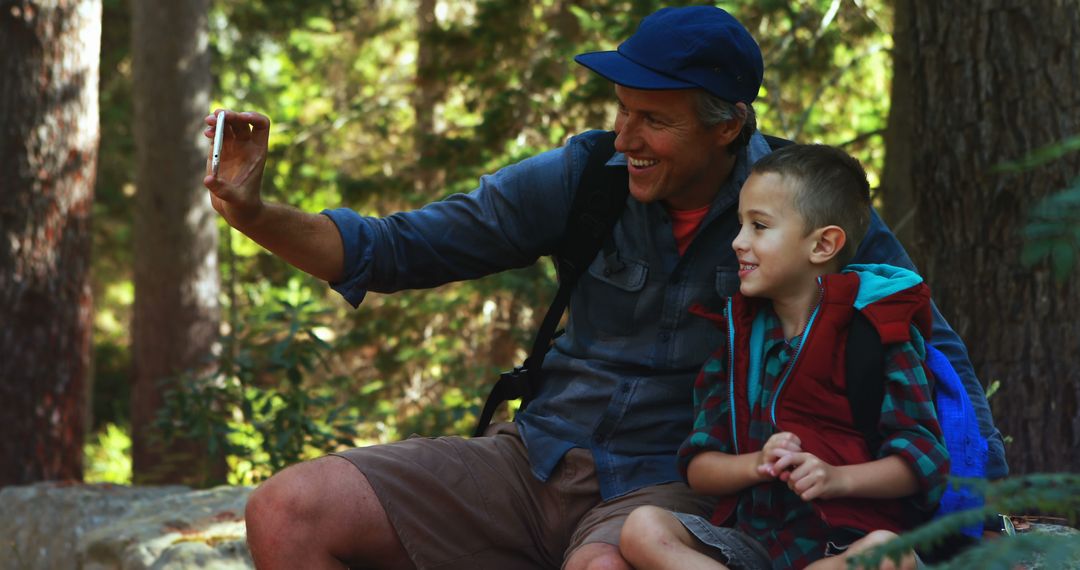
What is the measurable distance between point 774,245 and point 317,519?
1.27 m

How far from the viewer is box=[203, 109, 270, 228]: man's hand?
121 inches

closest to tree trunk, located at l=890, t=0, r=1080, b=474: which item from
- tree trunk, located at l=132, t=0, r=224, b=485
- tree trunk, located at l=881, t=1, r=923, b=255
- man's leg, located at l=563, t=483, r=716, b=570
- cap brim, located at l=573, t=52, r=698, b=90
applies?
tree trunk, located at l=881, t=1, r=923, b=255

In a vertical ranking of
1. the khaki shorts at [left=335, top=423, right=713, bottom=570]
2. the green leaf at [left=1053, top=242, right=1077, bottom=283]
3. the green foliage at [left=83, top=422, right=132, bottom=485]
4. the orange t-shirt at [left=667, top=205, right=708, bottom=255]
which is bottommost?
the green foliage at [left=83, top=422, right=132, bottom=485]

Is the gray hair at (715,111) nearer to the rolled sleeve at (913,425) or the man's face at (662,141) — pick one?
the man's face at (662,141)

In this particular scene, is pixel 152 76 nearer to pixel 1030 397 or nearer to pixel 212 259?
pixel 212 259

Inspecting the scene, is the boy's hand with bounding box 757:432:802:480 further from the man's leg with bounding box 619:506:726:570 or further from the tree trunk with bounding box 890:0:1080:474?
the tree trunk with bounding box 890:0:1080:474

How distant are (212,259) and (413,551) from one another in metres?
8.44

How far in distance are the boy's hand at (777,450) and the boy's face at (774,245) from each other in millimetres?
398

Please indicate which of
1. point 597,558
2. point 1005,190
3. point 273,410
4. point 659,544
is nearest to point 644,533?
point 659,544

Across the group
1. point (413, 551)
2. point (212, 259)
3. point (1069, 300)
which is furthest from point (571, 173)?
point (212, 259)

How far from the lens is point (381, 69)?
16.2 metres

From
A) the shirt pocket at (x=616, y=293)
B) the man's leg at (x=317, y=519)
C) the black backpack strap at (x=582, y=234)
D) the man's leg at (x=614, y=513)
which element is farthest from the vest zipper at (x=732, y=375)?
the man's leg at (x=317, y=519)

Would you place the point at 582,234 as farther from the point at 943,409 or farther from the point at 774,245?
the point at 943,409

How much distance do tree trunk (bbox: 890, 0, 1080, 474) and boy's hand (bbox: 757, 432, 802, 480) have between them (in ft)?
7.16
